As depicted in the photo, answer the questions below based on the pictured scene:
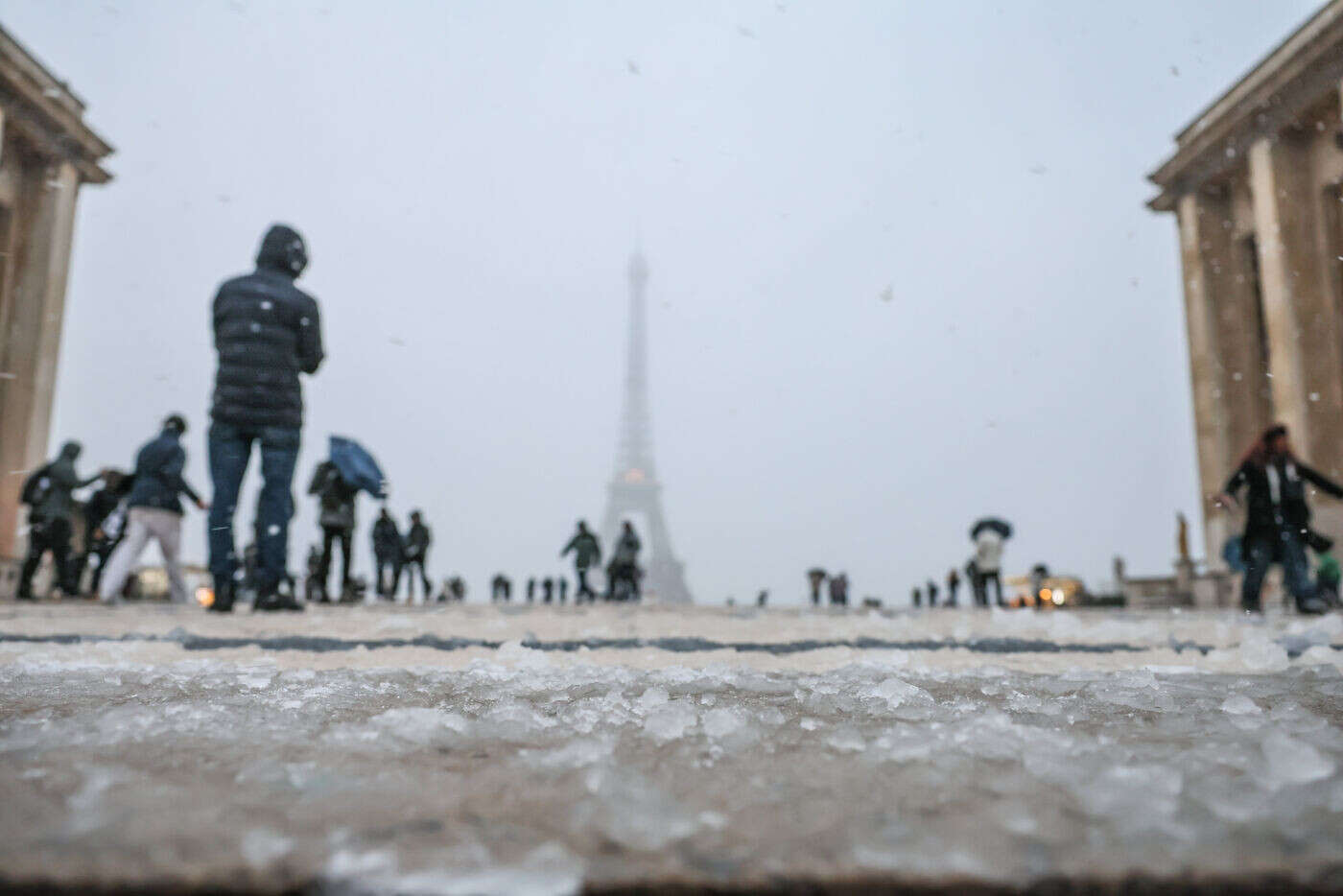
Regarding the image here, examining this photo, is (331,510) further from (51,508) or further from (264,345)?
(264,345)

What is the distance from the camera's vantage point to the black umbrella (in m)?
13.7

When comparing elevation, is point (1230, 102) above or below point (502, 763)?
above

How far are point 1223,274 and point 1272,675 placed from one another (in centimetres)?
2818

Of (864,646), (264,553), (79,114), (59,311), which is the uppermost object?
(79,114)

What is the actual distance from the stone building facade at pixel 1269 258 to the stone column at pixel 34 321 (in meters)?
29.8

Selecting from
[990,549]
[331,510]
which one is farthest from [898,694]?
[990,549]

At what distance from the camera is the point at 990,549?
13.8 m

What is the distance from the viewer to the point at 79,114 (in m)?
23.4

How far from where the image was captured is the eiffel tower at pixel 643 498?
2346 inches

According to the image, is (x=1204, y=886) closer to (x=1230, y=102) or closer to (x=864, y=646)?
(x=864, y=646)

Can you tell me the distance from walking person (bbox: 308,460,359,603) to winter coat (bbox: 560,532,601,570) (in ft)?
19.7

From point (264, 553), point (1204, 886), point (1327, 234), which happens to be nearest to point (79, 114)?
point (264, 553)

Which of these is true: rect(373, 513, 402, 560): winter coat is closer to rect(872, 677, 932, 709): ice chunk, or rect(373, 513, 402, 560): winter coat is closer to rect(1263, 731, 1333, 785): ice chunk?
rect(872, 677, 932, 709): ice chunk

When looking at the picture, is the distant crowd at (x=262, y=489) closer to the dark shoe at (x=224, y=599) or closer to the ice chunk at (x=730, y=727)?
the dark shoe at (x=224, y=599)
